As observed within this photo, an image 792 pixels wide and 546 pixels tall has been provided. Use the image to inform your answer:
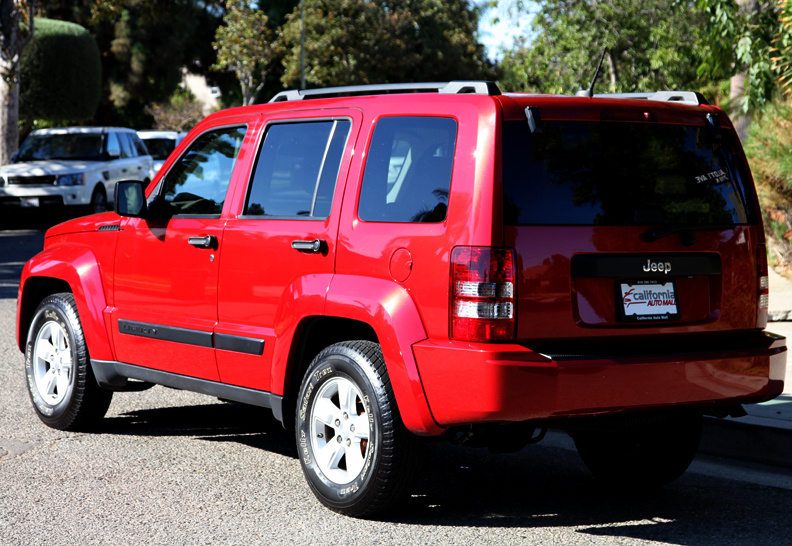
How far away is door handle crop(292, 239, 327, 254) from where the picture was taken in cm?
484

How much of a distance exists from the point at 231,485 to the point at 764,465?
2.90 meters

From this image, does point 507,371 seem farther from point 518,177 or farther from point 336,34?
point 336,34

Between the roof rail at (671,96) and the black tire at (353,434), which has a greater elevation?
the roof rail at (671,96)

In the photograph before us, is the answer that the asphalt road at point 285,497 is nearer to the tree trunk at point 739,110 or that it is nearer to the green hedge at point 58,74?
the tree trunk at point 739,110

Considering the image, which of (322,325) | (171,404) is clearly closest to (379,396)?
(322,325)

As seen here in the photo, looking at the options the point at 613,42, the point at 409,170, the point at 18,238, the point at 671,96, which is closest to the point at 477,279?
the point at 409,170

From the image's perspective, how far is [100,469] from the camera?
5605 mm

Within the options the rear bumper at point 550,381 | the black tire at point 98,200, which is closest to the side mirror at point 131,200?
the rear bumper at point 550,381

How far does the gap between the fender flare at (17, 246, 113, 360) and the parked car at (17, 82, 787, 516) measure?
2.68ft

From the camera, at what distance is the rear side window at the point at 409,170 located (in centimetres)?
449

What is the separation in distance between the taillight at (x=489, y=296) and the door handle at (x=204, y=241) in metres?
1.66

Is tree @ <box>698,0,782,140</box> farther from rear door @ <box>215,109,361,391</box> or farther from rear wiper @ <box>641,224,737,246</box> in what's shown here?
rear door @ <box>215,109,361,391</box>

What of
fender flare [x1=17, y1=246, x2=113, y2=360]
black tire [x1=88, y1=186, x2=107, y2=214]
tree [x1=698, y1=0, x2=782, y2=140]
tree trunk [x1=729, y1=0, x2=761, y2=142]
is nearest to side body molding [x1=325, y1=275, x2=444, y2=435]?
fender flare [x1=17, y1=246, x2=113, y2=360]

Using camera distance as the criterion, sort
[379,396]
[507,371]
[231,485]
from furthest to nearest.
A: [231,485]
[379,396]
[507,371]
